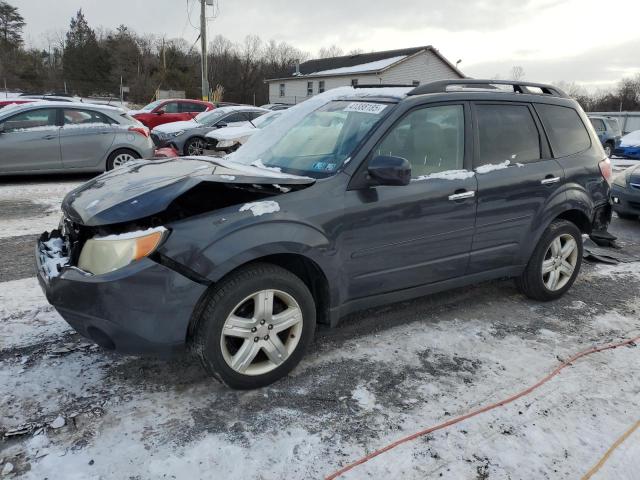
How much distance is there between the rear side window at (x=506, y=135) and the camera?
3.76m

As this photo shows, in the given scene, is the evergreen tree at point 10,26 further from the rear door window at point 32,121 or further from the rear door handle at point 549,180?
the rear door handle at point 549,180

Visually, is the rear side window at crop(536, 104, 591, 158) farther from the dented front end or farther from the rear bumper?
the rear bumper

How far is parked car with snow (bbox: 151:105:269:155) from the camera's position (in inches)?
492

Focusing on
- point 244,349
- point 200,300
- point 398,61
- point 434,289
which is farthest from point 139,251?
point 398,61

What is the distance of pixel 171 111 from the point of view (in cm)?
1831

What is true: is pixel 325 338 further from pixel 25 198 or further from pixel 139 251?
pixel 25 198

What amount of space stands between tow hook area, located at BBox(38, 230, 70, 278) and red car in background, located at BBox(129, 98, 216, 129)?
15576 mm

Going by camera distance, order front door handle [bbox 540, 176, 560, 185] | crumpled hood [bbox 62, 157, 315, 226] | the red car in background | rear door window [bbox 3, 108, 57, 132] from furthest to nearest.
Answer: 1. the red car in background
2. rear door window [bbox 3, 108, 57, 132]
3. front door handle [bbox 540, 176, 560, 185]
4. crumpled hood [bbox 62, 157, 315, 226]

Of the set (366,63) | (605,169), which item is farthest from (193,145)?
(366,63)

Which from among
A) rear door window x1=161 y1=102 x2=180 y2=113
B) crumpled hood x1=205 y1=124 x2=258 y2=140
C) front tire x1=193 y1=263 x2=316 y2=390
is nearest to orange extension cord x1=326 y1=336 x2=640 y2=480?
front tire x1=193 y1=263 x2=316 y2=390

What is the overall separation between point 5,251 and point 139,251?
147 inches

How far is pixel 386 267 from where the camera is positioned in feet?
10.8

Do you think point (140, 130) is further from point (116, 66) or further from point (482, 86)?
point (116, 66)

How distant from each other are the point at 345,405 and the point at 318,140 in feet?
5.91
